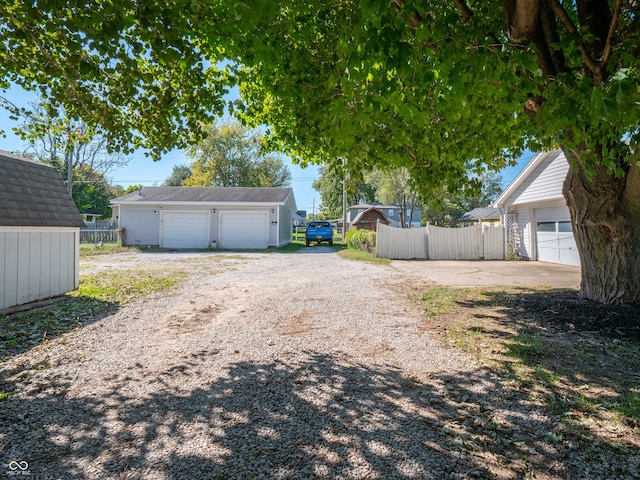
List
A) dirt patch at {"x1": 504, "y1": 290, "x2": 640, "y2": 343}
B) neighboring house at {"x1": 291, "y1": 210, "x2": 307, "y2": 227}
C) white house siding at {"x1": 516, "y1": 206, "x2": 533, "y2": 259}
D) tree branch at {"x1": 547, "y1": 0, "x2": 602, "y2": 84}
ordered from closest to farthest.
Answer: tree branch at {"x1": 547, "y1": 0, "x2": 602, "y2": 84} < dirt patch at {"x1": 504, "y1": 290, "x2": 640, "y2": 343} < white house siding at {"x1": 516, "y1": 206, "x2": 533, "y2": 259} < neighboring house at {"x1": 291, "y1": 210, "x2": 307, "y2": 227}

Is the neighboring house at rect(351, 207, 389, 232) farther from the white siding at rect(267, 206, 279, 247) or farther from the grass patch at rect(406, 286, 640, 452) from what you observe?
the grass patch at rect(406, 286, 640, 452)

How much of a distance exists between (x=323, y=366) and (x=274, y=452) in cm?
134

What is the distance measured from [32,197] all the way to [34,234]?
68cm

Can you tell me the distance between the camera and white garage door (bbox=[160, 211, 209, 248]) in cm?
1898

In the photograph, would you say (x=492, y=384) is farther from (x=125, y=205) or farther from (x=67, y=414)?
(x=125, y=205)

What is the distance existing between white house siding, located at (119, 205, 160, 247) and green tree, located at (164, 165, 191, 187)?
2962cm

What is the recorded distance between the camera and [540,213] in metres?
13.7

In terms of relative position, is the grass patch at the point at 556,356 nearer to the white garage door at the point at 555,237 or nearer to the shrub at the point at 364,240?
the white garage door at the point at 555,237

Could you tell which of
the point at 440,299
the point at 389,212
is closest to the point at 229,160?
the point at 389,212

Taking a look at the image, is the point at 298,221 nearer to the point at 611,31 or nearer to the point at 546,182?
the point at 546,182

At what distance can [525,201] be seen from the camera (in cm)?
1373

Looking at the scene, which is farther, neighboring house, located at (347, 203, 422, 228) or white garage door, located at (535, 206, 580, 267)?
neighboring house, located at (347, 203, 422, 228)

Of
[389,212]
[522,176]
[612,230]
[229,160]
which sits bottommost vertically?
[612,230]

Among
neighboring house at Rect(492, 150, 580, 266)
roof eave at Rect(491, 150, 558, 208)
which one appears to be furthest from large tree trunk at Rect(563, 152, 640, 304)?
roof eave at Rect(491, 150, 558, 208)
